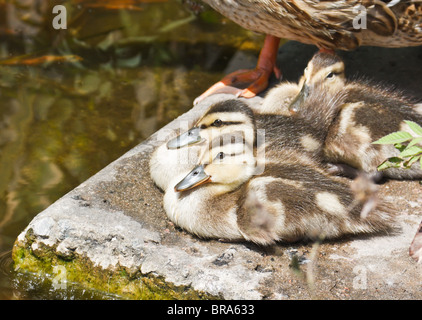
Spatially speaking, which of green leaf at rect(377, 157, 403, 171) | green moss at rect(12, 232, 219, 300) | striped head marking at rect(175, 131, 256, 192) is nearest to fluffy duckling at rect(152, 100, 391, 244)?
striped head marking at rect(175, 131, 256, 192)

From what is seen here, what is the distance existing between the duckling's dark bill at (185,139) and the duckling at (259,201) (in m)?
0.13

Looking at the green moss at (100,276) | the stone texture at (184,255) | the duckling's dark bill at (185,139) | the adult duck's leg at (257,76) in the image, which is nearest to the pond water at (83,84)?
the green moss at (100,276)

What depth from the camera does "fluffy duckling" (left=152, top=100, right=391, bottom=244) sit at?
118 inches

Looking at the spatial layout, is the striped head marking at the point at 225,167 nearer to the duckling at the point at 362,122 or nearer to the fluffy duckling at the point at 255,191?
the fluffy duckling at the point at 255,191

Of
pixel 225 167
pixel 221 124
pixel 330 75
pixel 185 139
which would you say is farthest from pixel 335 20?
pixel 225 167

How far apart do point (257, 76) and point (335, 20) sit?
0.70 m

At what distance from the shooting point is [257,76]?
4.61 meters

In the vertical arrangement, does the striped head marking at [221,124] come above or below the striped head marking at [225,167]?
above

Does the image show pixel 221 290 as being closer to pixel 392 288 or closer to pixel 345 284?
pixel 345 284

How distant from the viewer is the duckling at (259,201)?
118 inches

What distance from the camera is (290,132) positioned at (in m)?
3.49

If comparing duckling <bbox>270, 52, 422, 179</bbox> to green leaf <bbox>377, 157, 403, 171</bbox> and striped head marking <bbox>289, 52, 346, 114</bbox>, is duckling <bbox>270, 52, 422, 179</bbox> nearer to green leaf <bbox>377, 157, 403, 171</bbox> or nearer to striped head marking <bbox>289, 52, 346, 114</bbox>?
striped head marking <bbox>289, 52, 346, 114</bbox>

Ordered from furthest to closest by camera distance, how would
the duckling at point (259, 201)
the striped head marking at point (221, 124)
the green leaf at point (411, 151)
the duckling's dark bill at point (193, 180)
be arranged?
A: the striped head marking at point (221, 124) → the duckling's dark bill at point (193, 180) → the duckling at point (259, 201) → the green leaf at point (411, 151)
